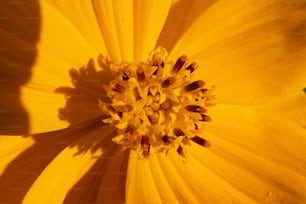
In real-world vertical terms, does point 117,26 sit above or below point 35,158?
above

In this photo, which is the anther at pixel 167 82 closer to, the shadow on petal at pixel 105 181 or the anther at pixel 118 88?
the anther at pixel 118 88

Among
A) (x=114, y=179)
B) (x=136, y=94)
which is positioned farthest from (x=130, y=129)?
(x=114, y=179)

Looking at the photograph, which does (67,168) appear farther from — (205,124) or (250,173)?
(250,173)

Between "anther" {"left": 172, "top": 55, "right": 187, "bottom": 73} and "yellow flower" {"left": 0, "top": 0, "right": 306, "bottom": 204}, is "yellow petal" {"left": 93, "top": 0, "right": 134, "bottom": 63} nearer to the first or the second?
"yellow flower" {"left": 0, "top": 0, "right": 306, "bottom": 204}

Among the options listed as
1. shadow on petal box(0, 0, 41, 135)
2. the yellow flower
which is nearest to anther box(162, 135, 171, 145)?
the yellow flower

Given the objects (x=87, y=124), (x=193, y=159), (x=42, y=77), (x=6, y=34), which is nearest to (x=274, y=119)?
(x=193, y=159)
